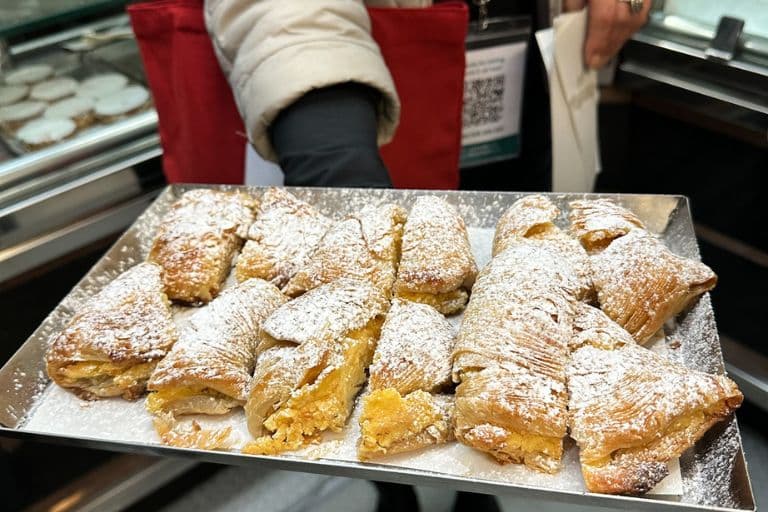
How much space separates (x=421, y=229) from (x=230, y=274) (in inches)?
15.3

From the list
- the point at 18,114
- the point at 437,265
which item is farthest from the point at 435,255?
the point at 18,114

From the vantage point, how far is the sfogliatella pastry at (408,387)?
869 mm

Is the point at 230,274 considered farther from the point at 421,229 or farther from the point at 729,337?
the point at 729,337

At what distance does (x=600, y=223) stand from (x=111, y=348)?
822 mm

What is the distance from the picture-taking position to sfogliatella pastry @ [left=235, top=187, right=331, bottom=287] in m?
1.19

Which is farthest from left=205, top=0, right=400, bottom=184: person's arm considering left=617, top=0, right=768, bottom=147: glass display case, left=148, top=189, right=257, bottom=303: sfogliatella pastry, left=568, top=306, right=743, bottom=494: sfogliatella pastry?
left=617, top=0, right=768, bottom=147: glass display case

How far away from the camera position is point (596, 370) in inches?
34.5

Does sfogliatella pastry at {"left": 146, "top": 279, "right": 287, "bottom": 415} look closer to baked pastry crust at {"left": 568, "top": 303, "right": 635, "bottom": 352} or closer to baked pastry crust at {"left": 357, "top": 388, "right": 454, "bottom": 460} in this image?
baked pastry crust at {"left": 357, "top": 388, "right": 454, "bottom": 460}

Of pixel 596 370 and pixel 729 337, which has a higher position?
pixel 596 370

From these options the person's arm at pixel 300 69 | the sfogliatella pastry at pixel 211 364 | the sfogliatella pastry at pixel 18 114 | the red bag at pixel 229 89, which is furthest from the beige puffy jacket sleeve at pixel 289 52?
the sfogliatella pastry at pixel 18 114

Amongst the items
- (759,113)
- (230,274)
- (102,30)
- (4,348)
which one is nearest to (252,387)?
(230,274)

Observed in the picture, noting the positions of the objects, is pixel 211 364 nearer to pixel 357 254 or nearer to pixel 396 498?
pixel 357 254

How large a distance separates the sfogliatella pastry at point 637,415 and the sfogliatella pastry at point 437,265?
276 millimetres

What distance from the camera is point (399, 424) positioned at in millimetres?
866
